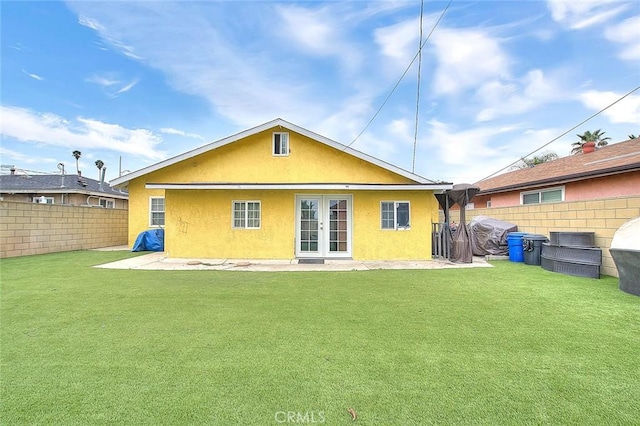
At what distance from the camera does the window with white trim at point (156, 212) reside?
14.0m

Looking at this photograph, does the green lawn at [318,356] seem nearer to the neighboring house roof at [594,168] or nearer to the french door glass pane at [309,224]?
Answer: the french door glass pane at [309,224]

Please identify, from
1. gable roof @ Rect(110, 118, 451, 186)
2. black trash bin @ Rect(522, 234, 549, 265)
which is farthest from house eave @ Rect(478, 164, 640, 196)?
gable roof @ Rect(110, 118, 451, 186)

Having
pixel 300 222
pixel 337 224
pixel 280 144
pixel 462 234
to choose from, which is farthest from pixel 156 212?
pixel 462 234

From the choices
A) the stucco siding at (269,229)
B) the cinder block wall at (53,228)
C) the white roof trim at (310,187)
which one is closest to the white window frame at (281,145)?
the stucco siding at (269,229)

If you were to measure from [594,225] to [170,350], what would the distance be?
34.1 feet

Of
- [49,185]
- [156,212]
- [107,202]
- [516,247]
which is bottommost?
[516,247]

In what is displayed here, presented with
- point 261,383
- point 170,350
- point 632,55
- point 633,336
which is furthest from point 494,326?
point 632,55

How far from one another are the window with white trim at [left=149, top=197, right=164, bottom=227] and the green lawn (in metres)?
8.14

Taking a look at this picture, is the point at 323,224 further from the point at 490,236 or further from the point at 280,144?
the point at 490,236

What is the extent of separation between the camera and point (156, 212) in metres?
14.1

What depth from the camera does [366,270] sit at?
8.51m

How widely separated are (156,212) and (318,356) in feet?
44.4

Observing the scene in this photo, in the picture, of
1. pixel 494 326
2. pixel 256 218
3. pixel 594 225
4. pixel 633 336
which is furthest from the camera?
pixel 256 218

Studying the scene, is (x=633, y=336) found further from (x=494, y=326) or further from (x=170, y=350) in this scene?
(x=170, y=350)
